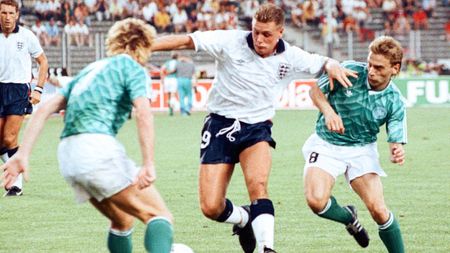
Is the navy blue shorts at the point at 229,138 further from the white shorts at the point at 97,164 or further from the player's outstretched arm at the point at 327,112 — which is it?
the white shorts at the point at 97,164

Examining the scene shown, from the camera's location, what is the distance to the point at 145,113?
7707 millimetres

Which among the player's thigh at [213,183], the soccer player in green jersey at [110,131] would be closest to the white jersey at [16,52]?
the player's thigh at [213,183]

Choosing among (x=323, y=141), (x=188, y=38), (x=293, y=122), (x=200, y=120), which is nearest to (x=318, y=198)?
(x=323, y=141)

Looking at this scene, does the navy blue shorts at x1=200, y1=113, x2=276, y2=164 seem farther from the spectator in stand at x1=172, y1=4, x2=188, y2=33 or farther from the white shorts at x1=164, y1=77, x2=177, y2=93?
the spectator in stand at x1=172, y1=4, x2=188, y2=33

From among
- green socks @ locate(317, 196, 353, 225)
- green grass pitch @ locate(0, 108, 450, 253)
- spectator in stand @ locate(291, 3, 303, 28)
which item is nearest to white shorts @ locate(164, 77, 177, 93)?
spectator in stand @ locate(291, 3, 303, 28)

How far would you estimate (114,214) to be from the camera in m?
8.34

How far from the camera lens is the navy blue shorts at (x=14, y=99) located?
15383 mm

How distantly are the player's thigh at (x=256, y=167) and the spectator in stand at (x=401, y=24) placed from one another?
3646 cm

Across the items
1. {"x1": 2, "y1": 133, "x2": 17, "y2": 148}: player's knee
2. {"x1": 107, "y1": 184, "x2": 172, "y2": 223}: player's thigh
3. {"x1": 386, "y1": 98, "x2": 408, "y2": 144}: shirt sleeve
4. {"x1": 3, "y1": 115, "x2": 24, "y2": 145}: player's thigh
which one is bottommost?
{"x1": 2, "y1": 133, "x2": 17, "y2": 148}: player's knee

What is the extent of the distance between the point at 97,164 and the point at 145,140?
1.25 feet

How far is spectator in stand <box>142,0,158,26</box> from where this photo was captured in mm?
44906

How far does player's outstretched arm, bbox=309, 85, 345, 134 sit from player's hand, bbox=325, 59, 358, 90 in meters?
0.13

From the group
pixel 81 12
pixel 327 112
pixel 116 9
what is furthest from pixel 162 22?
pixel 327 112

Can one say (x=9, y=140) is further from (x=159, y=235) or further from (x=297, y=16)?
(x=297, y=16)
